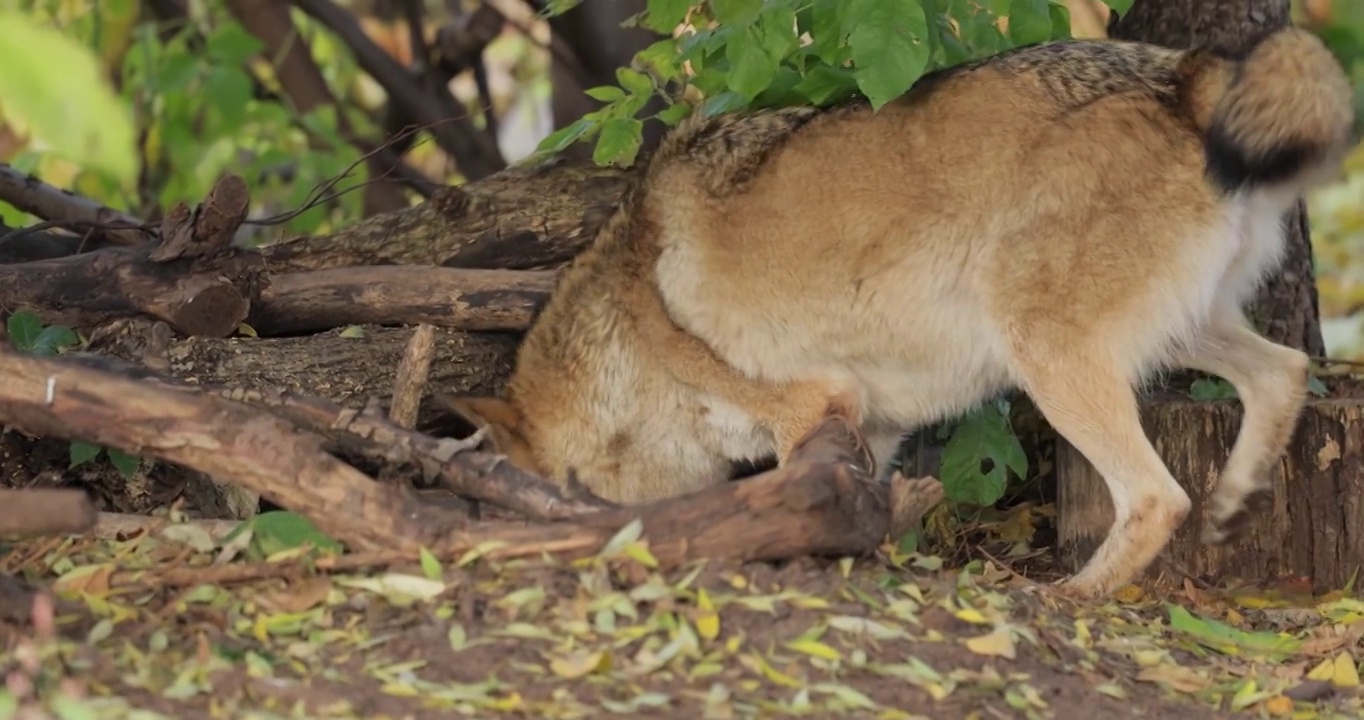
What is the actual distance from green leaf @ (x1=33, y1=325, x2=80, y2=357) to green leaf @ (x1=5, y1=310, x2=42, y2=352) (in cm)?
2

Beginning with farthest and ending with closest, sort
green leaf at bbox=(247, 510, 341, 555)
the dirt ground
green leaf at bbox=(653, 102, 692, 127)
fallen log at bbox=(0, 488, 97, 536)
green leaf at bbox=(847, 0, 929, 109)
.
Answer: green leaf at bbox=(653, 102, 692, 127) → green leaf at bbox=(847, 0, 929, 109) → green leaf at bbox=(247, 510, 341, 555) → fallen log at bbox=(0, 488, 97, 536) → the dirt ground

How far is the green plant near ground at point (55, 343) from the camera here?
500cm

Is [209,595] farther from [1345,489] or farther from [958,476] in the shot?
[1345,489]

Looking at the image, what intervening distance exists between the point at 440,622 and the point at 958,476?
2.75 metres

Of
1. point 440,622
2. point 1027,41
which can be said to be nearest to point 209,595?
point 440,622

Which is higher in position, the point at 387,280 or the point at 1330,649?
the point at 387,280

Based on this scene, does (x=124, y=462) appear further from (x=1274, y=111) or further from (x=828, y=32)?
(x=1274, y=111)

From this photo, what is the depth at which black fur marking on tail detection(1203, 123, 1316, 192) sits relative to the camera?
4605 mm

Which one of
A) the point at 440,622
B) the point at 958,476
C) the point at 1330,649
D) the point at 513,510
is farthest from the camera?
the point at 958,476

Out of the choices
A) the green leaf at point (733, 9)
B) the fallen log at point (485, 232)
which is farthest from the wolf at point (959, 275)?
the fallen log at point (485, 232)

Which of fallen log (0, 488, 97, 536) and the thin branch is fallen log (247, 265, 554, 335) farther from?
the thin branch

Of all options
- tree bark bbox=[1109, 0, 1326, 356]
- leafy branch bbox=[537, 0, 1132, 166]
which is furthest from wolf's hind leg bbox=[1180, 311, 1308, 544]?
leafy branch bbox=[537, 0, 1132, 166]

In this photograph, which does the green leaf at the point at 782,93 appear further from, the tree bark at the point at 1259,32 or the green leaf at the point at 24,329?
the green leaf at the point at 24,329

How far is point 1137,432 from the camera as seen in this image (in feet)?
16.1
